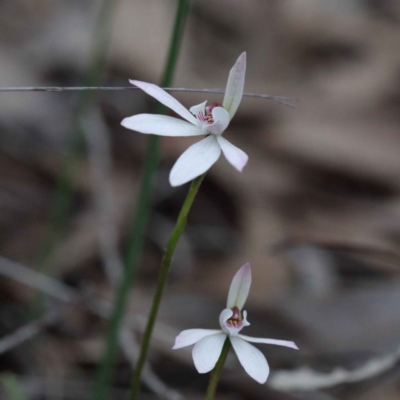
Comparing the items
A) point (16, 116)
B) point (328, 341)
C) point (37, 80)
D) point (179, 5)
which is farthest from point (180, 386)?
point (37, 80)

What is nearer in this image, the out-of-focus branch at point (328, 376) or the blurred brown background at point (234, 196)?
the out-of-focus branch at point (328, 376)

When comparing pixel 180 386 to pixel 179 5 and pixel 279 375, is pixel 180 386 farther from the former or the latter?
pixel 179 5

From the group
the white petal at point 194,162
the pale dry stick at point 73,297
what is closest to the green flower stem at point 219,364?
the white petal at point 194,162

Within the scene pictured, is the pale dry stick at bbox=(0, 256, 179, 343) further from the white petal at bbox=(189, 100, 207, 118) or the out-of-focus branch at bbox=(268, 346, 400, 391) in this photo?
the white petal at bbox=(189, 100, 207, 118)

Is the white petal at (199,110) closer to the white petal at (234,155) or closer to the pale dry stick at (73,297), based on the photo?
the white petal at (234,155)

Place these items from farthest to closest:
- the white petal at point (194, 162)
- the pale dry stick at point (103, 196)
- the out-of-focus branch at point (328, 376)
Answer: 1. the pale dry stick at point (103, 196)
2. the out-of-focus branch at point (328, 376)
3. the white petal at point (194, 162)

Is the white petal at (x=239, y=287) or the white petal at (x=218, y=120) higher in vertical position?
the white petal at (x=218, y=120)

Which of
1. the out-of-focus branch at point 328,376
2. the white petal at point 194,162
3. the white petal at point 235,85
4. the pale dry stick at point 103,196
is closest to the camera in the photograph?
the white petal at point 194,162
